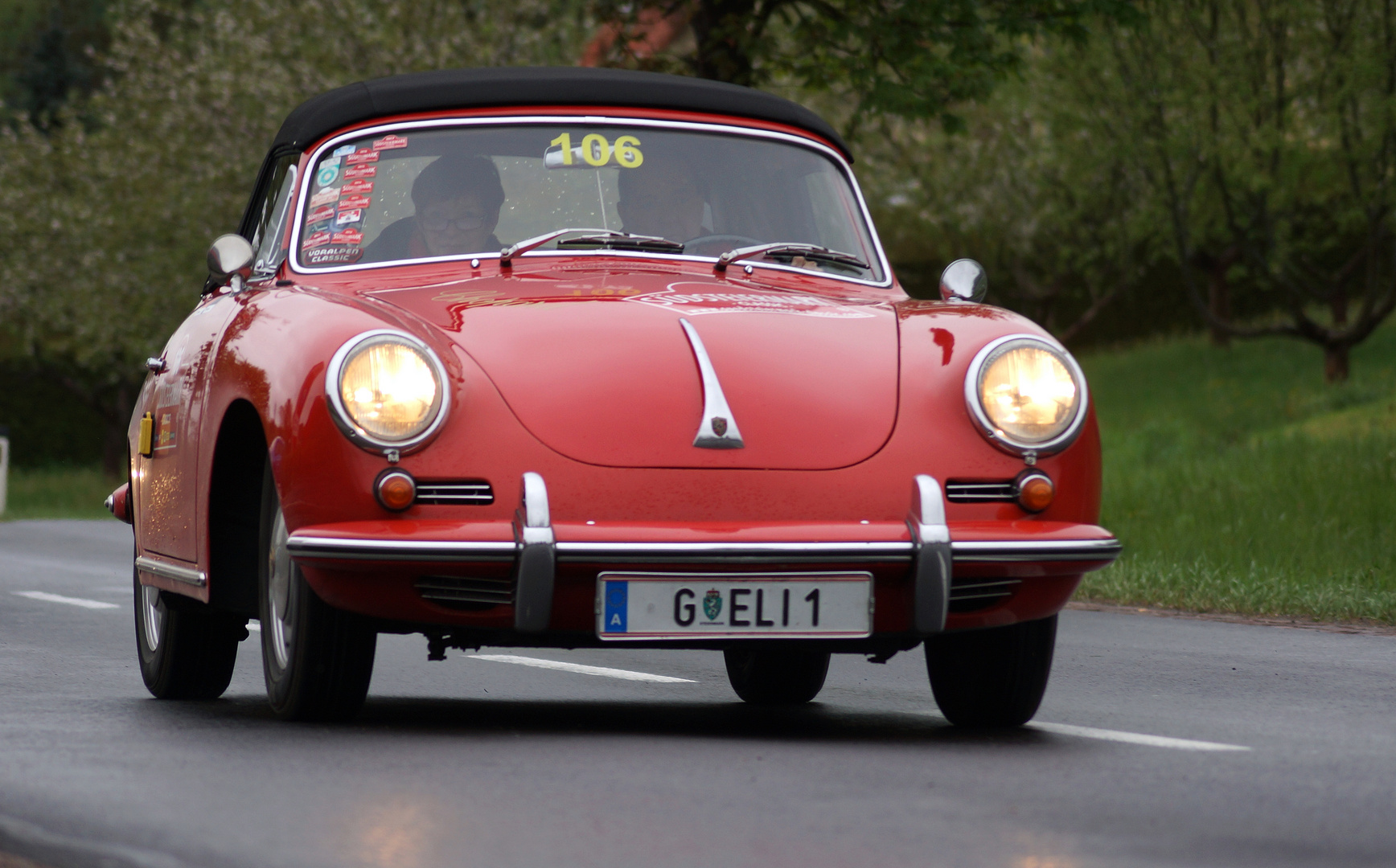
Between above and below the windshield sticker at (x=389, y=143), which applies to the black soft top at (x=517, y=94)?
above

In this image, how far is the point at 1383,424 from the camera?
63.5 ft

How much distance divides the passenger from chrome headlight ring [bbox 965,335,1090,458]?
5.08 ft

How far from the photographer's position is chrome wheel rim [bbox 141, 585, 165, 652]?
679cm

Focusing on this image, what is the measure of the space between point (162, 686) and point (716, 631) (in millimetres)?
2497

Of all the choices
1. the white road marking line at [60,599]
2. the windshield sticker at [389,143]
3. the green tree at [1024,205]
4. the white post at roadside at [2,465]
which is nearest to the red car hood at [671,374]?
the windshield sticker at [389,143]

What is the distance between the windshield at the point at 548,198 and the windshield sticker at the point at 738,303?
0.46 meters

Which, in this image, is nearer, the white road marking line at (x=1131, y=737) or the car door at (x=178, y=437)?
the white road marking line at (x=1131, y=737)

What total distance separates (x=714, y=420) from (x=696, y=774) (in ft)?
2.94

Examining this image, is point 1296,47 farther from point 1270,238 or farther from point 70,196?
point 70,196

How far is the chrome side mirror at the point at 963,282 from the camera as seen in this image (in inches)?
250

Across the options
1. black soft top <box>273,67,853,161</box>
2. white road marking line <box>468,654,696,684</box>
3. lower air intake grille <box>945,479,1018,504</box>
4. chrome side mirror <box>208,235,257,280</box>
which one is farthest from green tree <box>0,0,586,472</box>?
lower air intake grille <box>945,479,1018,504</box>

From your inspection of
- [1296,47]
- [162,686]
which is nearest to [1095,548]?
[162,686]

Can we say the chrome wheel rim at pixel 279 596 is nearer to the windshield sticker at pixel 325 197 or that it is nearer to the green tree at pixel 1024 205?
the windshield sticker at pixel 325 197

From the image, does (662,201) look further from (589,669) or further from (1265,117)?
(1265,117)
